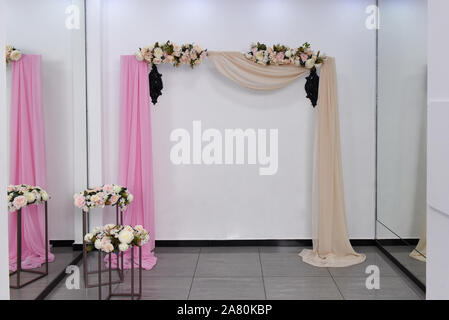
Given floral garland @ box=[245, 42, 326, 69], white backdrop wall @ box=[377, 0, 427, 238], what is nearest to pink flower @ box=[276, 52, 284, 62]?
floral garland @ box=[245, 42, 326, 69]

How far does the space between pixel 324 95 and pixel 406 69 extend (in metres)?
0.84

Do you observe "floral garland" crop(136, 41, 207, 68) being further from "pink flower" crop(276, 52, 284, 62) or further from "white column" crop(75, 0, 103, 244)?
"pink flower" crop(276, 52, 284, 62)

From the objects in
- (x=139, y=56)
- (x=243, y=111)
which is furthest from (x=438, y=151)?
(x=139, y=56)

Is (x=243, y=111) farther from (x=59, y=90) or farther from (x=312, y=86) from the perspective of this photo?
(x=59, y=90)

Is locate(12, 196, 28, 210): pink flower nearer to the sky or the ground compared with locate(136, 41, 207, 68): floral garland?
nearer to the ground

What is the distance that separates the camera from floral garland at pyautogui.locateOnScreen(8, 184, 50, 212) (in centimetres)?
334

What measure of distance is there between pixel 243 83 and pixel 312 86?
0.71 m

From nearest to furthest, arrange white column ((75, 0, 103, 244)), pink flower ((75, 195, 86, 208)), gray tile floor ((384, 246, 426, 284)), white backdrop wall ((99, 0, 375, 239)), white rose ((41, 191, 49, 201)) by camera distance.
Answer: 1. white rose ((41, 191, 49, 201))
2. gray tile floor ((384, 246, 426, 284))
3. pink flower ((75, 195, 86, 208))
4. white column ((75, 0, 103, 244))
5. white backdrop wall ((99, 0, 375, 239))

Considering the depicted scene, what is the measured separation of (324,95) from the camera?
4.79 metres

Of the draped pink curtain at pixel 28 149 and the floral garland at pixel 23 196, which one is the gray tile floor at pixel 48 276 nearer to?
the draped pink curtain at pixel 28 149

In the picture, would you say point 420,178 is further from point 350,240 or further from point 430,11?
point 430,11

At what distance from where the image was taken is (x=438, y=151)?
1.84 metres

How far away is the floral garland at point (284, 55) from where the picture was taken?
4805 mm

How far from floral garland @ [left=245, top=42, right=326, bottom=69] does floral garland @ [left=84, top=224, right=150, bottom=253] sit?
2.24 meters
